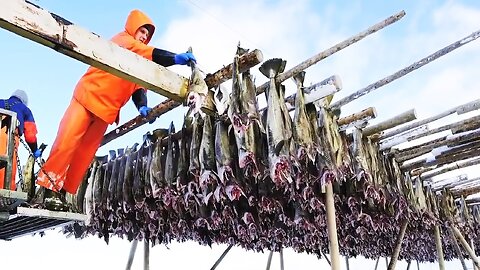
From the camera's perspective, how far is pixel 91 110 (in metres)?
3.36

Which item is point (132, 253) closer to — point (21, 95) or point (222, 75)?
point (21, 95)

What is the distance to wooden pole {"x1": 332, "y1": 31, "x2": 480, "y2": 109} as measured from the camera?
138 inches

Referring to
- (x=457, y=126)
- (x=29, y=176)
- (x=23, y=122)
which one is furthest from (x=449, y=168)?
(x=23, y=122)

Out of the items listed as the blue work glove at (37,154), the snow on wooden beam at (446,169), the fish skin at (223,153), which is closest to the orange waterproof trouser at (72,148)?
the blue work glove at (37,154)

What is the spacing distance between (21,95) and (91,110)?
104cm

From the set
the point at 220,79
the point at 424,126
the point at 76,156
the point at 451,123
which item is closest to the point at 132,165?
the point at 76,156

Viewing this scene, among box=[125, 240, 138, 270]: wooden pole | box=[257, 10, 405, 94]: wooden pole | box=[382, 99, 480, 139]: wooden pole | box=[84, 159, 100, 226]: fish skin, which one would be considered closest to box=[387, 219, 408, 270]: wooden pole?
box=[382, 99, 480, 139]: wooden pole

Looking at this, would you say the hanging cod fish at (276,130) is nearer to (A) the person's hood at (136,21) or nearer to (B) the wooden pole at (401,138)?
(A) the person's hood at (136,21)

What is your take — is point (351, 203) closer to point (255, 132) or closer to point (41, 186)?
point (255, 132)

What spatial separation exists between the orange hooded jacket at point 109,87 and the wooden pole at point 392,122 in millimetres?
2721

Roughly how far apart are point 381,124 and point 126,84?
2.85 metres

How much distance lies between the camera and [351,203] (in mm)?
5352

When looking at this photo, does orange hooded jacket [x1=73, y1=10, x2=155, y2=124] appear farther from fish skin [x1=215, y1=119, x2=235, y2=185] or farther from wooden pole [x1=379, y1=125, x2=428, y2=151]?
wooden pole [x1=379, y1=125, x2=428, y2=151]

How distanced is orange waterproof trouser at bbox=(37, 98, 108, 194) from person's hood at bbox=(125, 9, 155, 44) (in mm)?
698
